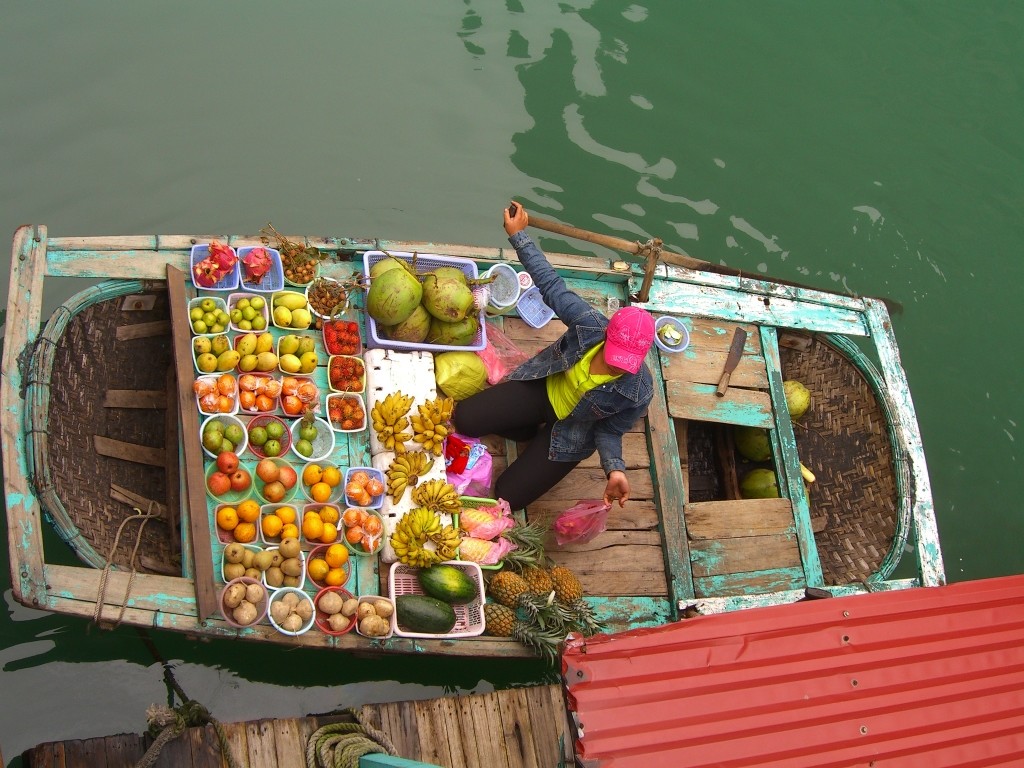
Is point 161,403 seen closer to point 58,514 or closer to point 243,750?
point 58,514

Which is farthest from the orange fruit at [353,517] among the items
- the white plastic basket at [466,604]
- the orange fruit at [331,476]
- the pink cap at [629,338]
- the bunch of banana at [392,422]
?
the pink cap at [629,338]

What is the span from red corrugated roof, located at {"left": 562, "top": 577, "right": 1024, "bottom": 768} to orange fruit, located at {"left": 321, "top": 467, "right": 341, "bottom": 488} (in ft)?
4.77

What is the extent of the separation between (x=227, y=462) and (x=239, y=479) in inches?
3.7

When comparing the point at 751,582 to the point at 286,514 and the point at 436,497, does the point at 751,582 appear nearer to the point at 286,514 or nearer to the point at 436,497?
the point at 436,497

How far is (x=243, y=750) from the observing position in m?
3.70

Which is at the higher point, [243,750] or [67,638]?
[67,638]

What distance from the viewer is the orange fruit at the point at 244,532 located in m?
3.61

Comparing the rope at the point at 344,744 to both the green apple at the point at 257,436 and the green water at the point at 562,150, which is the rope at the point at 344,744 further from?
the green apple at the point at 257,436

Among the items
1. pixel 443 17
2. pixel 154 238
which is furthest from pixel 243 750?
pixel 443 17

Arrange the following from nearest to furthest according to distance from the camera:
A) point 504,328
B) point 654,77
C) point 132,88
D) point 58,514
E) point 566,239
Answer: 1. point 58,514
2. point 504,328
3. point 132,88
4. point 566,239
5. point 654,77

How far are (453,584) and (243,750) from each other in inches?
47.8

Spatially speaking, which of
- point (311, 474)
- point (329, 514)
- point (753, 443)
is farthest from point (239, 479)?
point (753, 443)

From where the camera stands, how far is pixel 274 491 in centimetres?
369

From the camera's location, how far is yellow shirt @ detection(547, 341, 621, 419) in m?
3.88
